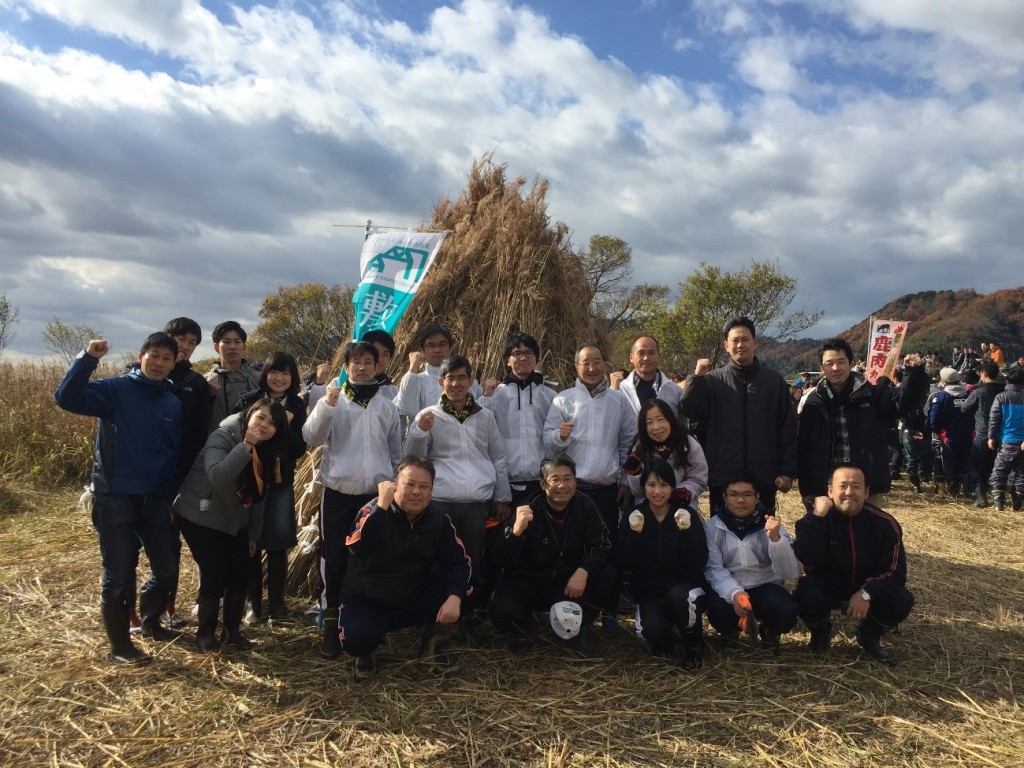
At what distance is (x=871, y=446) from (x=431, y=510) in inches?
104

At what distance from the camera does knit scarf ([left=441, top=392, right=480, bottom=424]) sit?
3686 mm

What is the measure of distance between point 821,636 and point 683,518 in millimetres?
1014

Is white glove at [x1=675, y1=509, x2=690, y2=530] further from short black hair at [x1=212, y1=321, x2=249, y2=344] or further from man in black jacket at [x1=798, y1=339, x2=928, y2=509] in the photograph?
Answer: short black hair at [x1=212, y1=321, x2=249, y2=344]

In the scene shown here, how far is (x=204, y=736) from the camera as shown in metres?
2.64

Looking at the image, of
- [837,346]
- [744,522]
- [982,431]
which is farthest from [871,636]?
[982,431]

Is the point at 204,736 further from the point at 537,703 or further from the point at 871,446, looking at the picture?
the point at 871,446

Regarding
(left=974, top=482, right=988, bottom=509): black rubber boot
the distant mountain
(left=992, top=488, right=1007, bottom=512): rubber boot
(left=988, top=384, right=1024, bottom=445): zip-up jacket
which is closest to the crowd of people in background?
(left=988, top=384, right=1024, bottom=445): zip-up jacket

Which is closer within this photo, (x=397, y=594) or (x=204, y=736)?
(x=204, y=736)

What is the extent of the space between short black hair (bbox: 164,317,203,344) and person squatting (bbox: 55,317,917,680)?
0.5 inches

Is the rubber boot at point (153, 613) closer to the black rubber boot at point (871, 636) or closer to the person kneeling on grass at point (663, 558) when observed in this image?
the person kneeling on grass at point (663, 558)

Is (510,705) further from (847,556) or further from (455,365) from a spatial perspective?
(847,556)

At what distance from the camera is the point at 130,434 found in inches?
129

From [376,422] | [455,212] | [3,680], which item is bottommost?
[3,680]

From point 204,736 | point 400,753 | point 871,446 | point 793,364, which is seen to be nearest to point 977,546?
point 871,446
